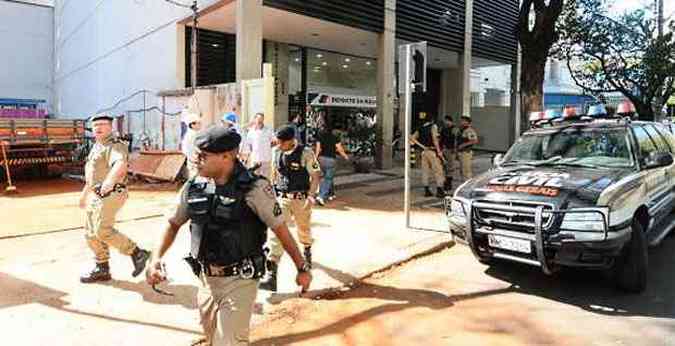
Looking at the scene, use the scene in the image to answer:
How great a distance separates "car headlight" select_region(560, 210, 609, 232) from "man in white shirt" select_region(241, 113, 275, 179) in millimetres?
5880

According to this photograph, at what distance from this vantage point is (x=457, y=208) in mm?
5590

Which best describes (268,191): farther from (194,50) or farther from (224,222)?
(194,50)

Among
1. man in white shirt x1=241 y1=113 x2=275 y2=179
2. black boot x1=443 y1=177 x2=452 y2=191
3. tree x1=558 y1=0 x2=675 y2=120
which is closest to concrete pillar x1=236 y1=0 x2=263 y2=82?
man in white shirt x1=241 y1=113 x2=275 y2=179

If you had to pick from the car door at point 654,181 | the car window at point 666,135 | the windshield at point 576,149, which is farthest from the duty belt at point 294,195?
the car window at point 666,135

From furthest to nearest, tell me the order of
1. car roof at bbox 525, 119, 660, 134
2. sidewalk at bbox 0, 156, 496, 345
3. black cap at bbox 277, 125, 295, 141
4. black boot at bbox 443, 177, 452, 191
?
black boot at bbox 443, 177, 452, 191, car roof at bbox 525, 119, 660, 134, black cap at bbox 277, 125, 295, 141, sidewalk at bbox 0, 156, 496, 345

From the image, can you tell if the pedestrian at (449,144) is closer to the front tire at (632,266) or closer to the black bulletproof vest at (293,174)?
the front tire at (632,266)

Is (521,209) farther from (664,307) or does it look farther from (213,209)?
(213,209)

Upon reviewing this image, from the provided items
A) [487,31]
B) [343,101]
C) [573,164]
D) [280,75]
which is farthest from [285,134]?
[487,31]

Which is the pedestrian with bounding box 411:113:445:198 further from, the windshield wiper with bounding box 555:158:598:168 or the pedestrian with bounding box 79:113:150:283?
the pedestrian with bounding box 79:113:150:283

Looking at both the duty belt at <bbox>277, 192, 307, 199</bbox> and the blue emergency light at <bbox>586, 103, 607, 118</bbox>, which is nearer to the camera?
the duty belt at <bbox>277, 192, 307, 199</bbox>

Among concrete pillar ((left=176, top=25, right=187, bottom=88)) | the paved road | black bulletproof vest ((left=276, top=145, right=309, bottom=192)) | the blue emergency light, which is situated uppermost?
concrete pillar ((left=176, top=25, right=187, bottom=88))

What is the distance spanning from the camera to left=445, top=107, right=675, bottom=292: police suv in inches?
183


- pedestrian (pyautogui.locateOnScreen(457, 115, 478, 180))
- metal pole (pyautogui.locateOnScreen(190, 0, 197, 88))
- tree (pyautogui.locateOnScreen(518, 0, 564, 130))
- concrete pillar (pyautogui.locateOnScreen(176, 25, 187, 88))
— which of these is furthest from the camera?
concrete pillar (pyautogui.locateOnScreen(176, 25, 187, 88))

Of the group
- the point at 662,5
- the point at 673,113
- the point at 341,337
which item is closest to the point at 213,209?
the point at 341,337
